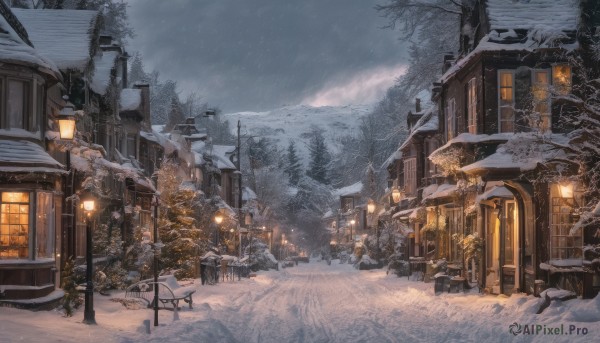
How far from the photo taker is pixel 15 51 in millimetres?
20625

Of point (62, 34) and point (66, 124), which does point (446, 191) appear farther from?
point (66, 124)

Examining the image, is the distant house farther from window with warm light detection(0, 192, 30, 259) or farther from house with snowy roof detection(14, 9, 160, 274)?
window with warm light detection(0, 192, 30, 259)

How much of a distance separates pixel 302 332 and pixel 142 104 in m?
19.6

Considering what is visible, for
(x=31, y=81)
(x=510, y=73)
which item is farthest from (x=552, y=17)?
(x=31, y=81)

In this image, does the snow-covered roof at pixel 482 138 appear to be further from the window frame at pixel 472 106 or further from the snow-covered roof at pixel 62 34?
the snow-covered roof at pixel 62 34

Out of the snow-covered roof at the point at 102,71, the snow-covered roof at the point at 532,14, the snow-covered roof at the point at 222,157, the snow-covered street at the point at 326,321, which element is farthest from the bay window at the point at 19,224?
the snow-covered roof at the point at 222,157

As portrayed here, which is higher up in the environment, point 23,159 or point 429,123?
point 429,123

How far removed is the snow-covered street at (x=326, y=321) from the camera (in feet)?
53.6

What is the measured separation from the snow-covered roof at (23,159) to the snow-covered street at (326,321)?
369cm

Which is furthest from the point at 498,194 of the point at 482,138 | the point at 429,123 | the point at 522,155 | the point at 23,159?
the point at 429,123

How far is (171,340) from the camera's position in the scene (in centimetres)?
1611

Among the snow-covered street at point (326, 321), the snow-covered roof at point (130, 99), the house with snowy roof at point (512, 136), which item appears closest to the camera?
the snow-covered street at point (326, 321)

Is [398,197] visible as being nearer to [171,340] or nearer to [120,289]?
[120,289]

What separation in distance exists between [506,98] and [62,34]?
15.0 metres
